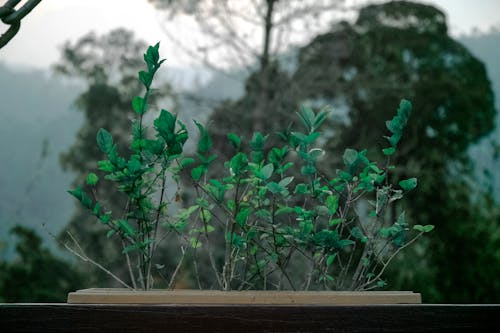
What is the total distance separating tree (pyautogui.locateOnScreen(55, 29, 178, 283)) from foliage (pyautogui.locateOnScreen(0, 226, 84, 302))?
0.57 metres

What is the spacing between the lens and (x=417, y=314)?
3.27 feet

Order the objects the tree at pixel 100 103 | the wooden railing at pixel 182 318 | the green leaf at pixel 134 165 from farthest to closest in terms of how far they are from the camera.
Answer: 1. the tree at pixel 100 103
2. the green leaf at pixel 134 165
3. the wooden railing at pixel 182 318

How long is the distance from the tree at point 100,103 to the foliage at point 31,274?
57 cm

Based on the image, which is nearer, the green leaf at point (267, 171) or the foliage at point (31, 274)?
the green leaf at point (267, 171)

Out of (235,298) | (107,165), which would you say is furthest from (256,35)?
(235,298)

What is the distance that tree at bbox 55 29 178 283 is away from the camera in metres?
9.22

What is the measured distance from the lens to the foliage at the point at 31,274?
324 inches

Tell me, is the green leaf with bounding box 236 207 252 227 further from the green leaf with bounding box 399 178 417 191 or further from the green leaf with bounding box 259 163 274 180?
the green leaf with bounding box 399 178 417 191

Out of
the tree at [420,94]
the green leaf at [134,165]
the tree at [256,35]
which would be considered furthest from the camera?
the tree at [420,94]

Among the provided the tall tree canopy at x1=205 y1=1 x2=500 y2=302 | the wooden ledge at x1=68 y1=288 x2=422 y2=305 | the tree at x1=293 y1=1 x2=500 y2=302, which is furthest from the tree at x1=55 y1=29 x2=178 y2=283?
the wooden ledge at x1=68 y1=288 x2=422 y2=305

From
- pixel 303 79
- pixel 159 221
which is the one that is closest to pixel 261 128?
pixel 303 79

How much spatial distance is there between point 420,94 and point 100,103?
5.31m

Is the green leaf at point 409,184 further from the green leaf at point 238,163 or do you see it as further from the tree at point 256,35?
the tree at point 256,35

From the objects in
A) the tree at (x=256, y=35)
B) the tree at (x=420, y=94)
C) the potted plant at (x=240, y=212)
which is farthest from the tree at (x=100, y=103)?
the potted plant at (x=240, y=212)
